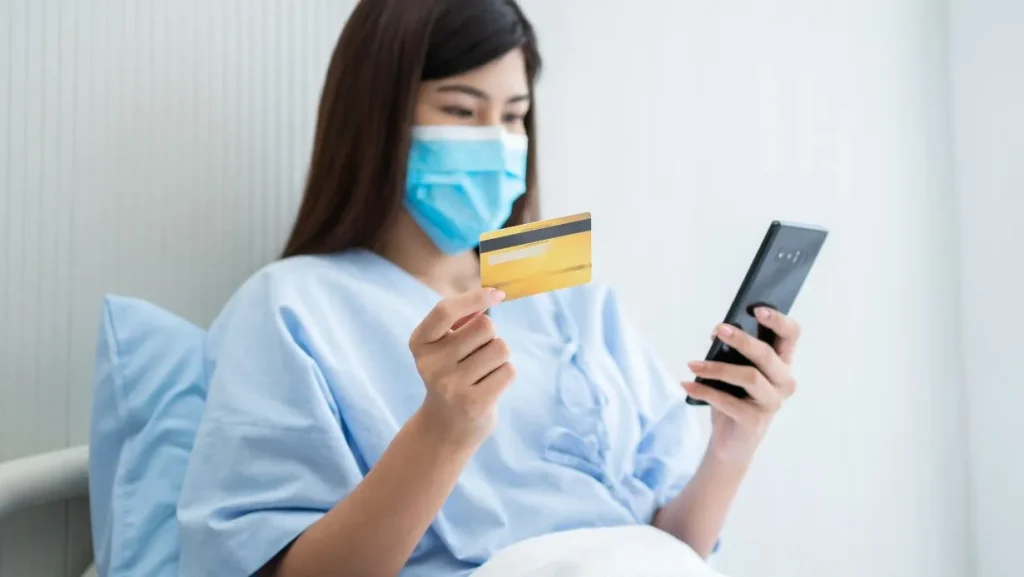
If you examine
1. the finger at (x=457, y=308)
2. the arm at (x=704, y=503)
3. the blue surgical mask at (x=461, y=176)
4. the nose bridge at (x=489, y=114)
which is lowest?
the arm at (x=704, y=503)

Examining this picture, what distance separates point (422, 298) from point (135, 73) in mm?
385

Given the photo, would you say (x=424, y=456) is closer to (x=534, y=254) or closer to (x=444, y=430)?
(x=444, y=430)

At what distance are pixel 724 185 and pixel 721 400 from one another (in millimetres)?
563

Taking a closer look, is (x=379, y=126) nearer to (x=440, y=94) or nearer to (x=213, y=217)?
(x=440, y=94)

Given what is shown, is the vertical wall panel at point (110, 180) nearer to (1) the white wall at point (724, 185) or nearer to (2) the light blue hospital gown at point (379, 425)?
(1) the white wall at point (724, 185)

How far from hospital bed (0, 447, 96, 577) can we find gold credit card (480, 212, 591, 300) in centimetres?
44

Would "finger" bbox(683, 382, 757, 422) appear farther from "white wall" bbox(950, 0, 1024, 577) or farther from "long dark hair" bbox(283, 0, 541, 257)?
"white wall" bbox(950, 0, 1024, 577)

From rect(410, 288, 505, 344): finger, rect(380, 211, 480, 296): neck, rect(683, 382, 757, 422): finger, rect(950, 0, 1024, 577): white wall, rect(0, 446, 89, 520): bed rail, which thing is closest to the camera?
rect(410, 288, 505, 344): finger

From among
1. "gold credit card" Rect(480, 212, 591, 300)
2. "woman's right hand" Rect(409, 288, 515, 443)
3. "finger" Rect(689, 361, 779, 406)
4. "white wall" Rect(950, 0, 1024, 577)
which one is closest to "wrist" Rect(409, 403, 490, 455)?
"woman's right hand" Rect(409, 288, 515, 443)

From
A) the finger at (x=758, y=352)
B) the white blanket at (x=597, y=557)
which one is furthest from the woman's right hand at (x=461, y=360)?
the finger at (x=758, y=352)

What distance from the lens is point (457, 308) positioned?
2.04ft

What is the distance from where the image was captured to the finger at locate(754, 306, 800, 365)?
795 mm

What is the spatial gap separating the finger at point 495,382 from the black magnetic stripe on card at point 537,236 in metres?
Answer: 0.09

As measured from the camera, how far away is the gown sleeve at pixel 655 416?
940 mm
